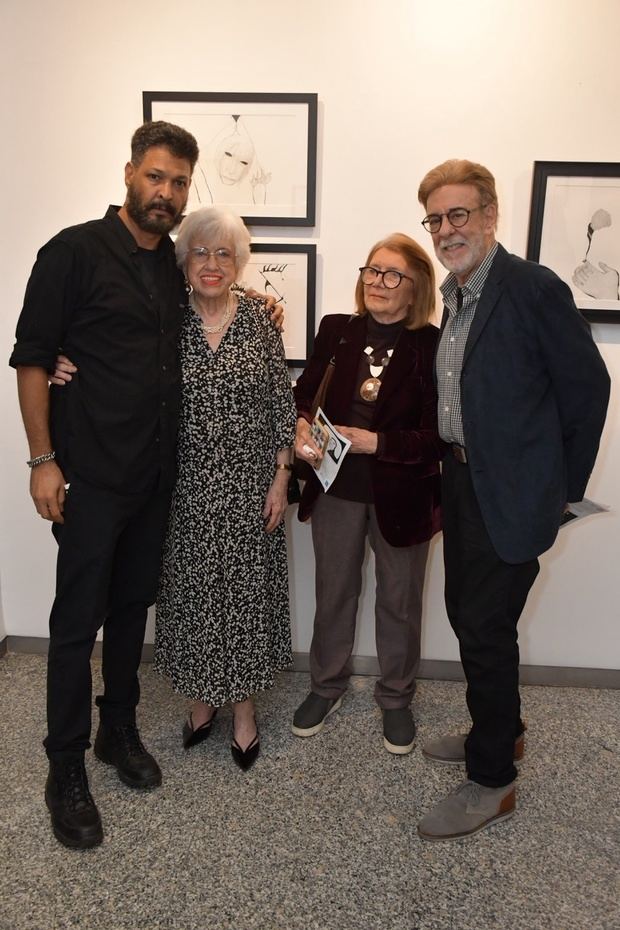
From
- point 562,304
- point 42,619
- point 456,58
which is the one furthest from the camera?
point 42,619

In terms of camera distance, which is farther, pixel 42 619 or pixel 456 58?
pixel 42 619

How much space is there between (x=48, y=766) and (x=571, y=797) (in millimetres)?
1698

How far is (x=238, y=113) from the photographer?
2354 mm

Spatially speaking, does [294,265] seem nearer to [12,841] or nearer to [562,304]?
[562,304]

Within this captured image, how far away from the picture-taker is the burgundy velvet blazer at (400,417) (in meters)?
2.08

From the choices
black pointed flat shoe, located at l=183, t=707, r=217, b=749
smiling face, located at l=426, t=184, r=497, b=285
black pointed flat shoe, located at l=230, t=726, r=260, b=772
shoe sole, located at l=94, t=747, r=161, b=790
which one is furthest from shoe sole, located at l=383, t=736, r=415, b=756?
smiling face, located at l=426, t=184, r=497, b=285

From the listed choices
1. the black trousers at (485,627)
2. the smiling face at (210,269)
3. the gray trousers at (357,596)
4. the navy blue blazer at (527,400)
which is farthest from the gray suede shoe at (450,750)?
the smiling face at (210,269)

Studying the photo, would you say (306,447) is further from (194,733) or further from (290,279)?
(194,733)

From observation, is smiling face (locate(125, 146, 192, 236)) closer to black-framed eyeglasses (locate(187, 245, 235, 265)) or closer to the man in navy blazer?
black-framed eyeglasses (locate(187, 245, 235, 265))

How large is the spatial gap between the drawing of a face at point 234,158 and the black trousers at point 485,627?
1.31 metres

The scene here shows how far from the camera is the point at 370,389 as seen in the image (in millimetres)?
2129

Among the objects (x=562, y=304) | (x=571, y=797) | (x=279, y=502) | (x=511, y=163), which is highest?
(x=511, y=163)

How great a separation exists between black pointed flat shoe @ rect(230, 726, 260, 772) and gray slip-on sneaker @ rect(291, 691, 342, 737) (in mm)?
197

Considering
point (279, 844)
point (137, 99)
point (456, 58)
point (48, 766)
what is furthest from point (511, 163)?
point (48, 766)
